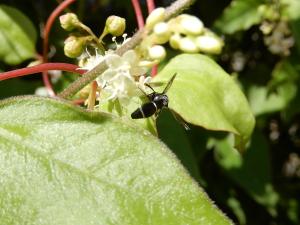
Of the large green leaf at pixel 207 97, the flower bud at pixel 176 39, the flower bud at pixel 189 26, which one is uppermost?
the flower bud at pixel 189 26

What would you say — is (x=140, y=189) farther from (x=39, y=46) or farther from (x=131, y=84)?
(x=39, y=46)

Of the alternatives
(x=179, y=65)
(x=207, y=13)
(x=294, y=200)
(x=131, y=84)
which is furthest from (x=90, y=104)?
(x=294, y=200)

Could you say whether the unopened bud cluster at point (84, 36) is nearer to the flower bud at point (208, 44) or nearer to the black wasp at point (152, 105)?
the black wasp at point (152, 105)

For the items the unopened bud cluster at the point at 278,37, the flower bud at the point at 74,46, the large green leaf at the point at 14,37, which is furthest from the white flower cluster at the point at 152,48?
the unopened bud cluster at the point at 278,37

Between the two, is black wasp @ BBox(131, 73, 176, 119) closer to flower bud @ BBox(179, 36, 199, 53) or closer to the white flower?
the white flower

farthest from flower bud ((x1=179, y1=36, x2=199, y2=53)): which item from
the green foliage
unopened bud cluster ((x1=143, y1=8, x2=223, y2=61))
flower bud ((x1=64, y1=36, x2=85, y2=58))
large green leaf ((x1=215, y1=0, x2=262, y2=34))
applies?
large green leaf ((x1=215, y1=0, x2=262, y2=34))

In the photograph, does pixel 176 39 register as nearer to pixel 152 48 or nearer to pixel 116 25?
pixel 152 48
